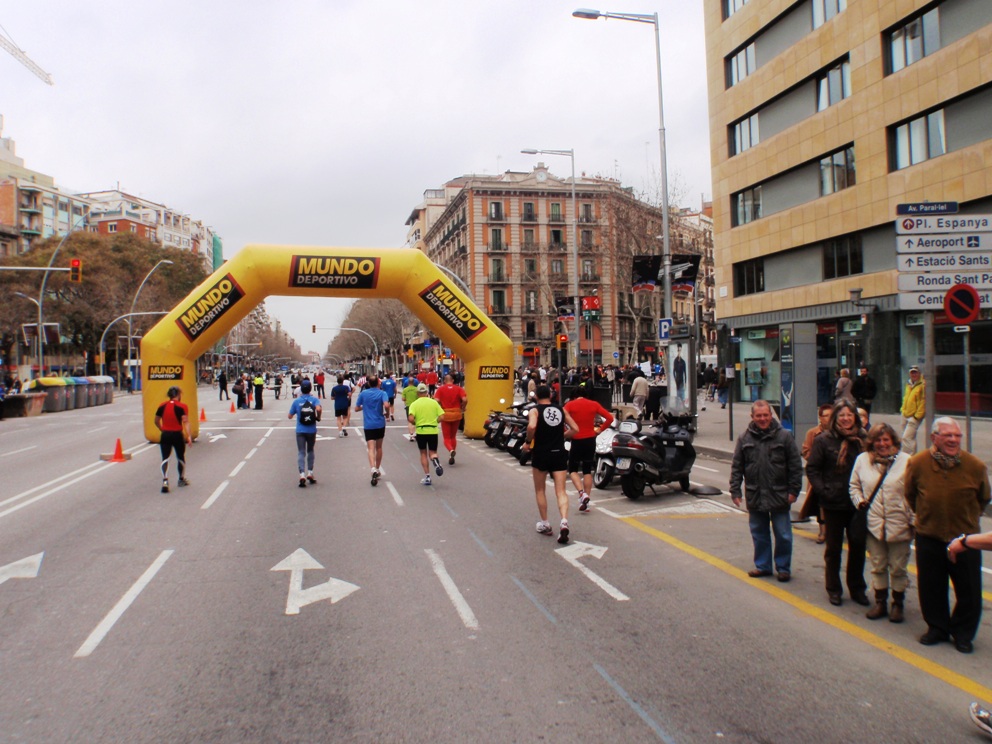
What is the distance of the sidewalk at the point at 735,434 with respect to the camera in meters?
15.1

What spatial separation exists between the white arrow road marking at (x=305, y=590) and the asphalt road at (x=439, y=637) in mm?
33

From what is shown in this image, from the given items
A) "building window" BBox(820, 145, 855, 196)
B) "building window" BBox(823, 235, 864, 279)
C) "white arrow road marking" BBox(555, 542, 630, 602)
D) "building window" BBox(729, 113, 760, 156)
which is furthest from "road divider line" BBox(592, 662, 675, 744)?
"building window" BBox(729, 113, 760, 156)

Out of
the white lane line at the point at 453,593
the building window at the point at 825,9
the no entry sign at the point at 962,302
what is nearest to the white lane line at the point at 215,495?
the white lane line at the point at 453,593

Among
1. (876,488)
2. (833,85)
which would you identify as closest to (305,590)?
(876,488)

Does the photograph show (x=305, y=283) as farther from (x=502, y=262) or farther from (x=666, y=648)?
(x=502, y=262)

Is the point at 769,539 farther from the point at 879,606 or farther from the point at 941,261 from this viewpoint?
the point at 941,261

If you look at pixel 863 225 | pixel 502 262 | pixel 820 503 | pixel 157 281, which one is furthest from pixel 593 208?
pixel 820 503

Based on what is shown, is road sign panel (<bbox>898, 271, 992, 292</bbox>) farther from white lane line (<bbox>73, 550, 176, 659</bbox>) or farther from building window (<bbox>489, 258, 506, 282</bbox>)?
building window (<bbox>489, 258, 506, 282</bbox>)

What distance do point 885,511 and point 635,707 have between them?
8.58 feet

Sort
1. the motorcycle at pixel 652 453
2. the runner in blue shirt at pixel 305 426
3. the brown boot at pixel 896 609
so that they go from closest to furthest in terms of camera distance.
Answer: the brown boot at pixel 896 609 < the motorcycle at pixel 652 453 < the runner in blue shirt at pixel 305 426

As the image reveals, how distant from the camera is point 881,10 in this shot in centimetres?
2386

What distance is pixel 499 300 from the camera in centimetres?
7725

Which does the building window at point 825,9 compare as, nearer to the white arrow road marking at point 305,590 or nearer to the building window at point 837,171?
the building window at point 837,171

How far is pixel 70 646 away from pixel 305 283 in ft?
53.4
